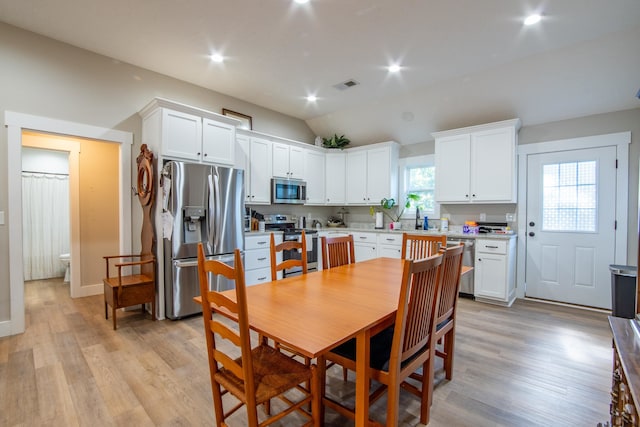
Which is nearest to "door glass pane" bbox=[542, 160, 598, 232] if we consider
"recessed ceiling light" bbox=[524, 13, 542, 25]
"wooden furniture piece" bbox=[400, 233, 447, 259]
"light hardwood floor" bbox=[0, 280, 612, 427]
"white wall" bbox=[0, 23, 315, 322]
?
"light hardwood floor" bbox=[0, 280, 612, 427]

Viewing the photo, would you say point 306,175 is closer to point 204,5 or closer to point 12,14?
point 204,5

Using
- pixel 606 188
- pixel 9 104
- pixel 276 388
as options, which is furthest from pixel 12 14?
pixel 606 188

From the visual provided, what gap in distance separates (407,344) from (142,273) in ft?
10.8

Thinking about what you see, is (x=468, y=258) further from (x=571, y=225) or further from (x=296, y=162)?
(x=296, y=162)

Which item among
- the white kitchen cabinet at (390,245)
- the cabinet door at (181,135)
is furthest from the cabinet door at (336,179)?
the cabinet door at (181,135)

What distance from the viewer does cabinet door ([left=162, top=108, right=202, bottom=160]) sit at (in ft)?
10.7

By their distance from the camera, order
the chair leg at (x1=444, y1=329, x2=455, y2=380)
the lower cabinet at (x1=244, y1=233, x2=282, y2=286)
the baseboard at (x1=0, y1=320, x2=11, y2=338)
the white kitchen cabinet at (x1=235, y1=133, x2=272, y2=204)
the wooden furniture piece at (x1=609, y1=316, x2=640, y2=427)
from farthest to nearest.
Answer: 1. the white kitchen cabinet at (x1=235, y1=133, x2=272, y2=204)
2. the lower cabinet at (x1=244, y1=233, x2=282, y2=286)
3. the baseboard at (x1=0, y1=320, x2=11, y2=338)
4. the chair leg at (x1=444, y1=329, x2=455, y2=380)
5. the wooden furniture piece at (x1=609, y1=316, x2=640, y2=427)

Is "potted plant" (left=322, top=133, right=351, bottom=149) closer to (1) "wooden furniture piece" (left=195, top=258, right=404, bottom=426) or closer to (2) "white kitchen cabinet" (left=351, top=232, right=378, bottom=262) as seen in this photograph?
(2) "white kitchen cabinet" (left=351, top=232, right=378, bottom=262)

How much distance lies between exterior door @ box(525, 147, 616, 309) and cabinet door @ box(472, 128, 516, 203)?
0.41m

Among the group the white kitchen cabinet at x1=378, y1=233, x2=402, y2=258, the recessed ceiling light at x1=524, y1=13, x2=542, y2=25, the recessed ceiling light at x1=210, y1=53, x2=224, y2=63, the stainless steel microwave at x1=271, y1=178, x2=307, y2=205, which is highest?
the recessed ceiling light at x1=210, y1=53, x2=224, y2=63

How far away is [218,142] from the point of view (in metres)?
3.71

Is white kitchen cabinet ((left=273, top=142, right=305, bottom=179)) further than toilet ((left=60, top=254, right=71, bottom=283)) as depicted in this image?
No

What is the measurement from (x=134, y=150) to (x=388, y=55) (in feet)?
10.3

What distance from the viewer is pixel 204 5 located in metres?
2.46
